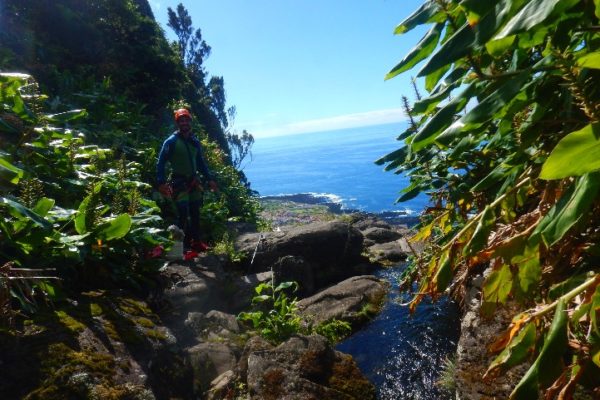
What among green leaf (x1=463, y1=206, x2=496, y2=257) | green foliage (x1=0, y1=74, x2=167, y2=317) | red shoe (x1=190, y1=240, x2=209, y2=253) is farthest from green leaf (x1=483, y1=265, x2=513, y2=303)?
red shoe (x1=190, y1=240, x2=209, y2=253)

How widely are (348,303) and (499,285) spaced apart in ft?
15.5

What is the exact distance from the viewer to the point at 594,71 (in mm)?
1080

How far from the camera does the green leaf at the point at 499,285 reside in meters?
1.29

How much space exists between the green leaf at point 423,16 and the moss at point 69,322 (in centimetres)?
254

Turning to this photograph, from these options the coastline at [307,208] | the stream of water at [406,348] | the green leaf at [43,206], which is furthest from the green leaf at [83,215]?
the coastline at [307,208]

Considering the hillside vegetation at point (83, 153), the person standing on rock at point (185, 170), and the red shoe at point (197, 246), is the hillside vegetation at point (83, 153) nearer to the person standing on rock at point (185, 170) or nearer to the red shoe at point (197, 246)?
the person standing on rock at point (185, 170)

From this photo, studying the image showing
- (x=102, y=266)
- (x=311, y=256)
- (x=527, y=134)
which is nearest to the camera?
(x=527, y=134)

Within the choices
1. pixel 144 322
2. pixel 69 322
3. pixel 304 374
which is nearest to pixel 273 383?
pixel 304 374

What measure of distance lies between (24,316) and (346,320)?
163 inches

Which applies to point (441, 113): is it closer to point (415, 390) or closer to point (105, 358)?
point (105, 358)

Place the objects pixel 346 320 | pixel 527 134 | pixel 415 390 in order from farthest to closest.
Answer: pixel 346 320
pixel 415 390
pixel 527 134

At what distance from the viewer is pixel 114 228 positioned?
10.1 feet

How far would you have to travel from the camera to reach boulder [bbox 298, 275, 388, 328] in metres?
5.51

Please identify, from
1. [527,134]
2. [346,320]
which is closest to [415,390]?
[346,320]
